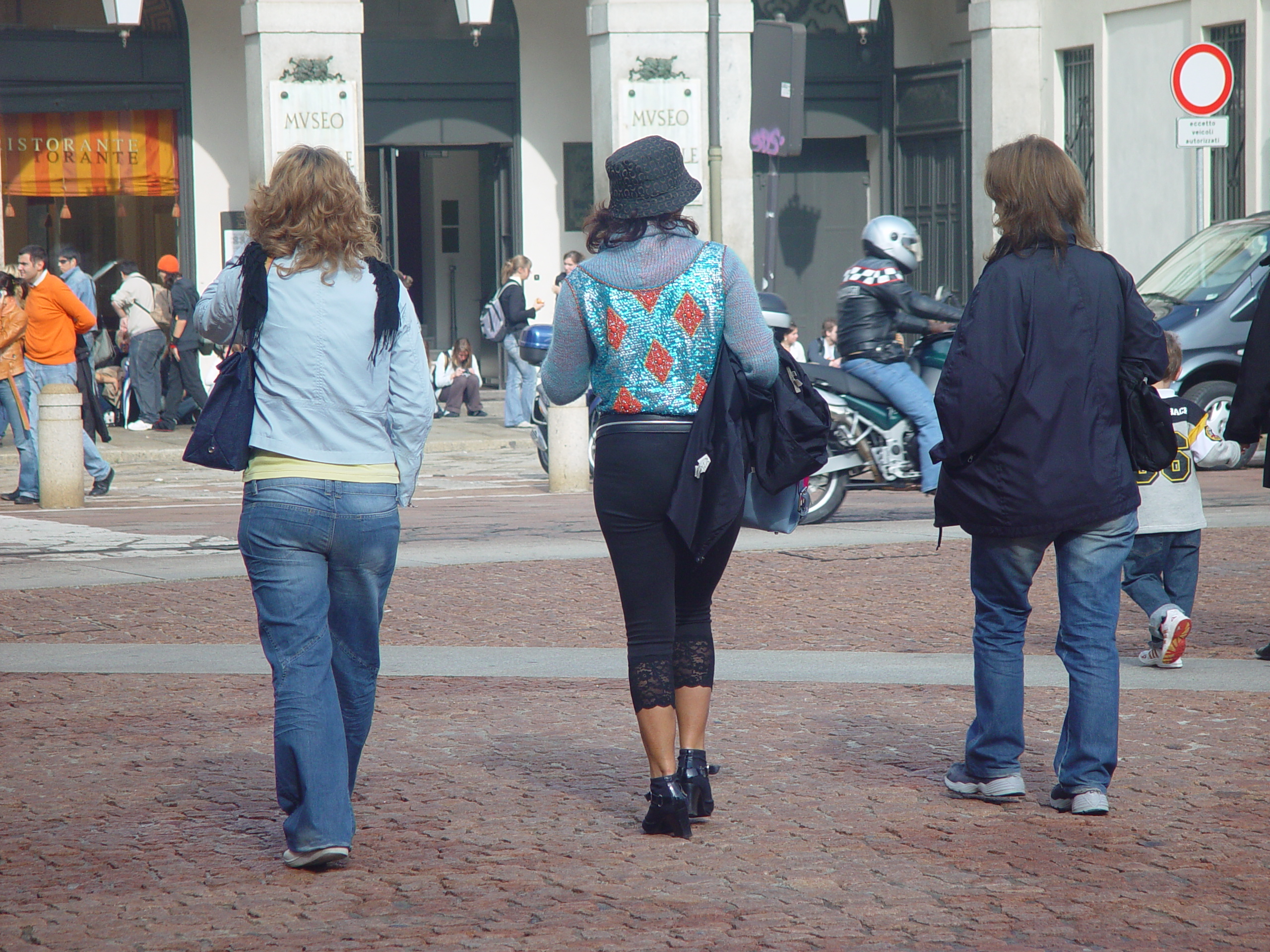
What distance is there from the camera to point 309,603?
416 centimetres

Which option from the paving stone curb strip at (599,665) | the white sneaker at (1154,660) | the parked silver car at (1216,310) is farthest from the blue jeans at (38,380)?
the white sneaker at (1154,660)

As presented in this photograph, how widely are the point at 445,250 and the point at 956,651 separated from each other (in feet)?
58.0

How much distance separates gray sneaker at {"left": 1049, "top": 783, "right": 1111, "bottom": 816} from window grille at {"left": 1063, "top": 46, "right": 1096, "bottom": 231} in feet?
54.3

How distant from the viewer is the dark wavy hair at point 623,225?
174 inches

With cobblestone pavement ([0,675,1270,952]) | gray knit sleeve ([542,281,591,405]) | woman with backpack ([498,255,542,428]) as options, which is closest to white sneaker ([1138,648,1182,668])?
cobblestone pavement ([0,675,1270,952])

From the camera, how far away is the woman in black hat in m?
4.35

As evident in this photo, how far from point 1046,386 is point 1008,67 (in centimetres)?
1740

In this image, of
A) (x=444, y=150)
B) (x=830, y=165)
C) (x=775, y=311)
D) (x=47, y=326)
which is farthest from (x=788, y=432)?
(x=830, y=165)

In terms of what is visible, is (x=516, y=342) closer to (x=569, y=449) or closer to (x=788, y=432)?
(x=569, y=449)

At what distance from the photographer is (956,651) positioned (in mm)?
6914

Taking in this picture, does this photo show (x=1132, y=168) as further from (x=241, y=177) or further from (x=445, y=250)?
(x=241, y=177)

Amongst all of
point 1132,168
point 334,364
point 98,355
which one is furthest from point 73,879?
point 1132,168

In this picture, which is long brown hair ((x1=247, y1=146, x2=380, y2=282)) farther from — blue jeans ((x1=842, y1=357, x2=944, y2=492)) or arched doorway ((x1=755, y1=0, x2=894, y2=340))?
arched doorway ((x1=755, y1=0, x2=894, y2=340))

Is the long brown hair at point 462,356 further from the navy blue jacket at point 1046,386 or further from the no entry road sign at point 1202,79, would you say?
the navy blue jacket at point 1046,386
